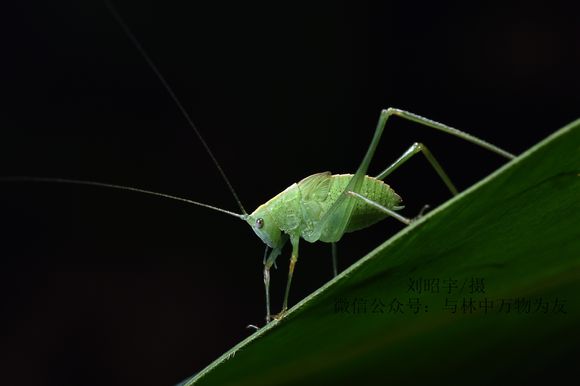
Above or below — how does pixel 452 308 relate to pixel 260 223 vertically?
below

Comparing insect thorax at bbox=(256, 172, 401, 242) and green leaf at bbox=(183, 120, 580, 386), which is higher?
insect thorax at bbox=(256, 172, 401, 242)

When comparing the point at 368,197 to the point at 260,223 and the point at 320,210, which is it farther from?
the point at 260,223

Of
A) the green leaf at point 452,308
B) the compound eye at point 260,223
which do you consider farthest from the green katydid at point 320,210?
Answer: the green leaf at point 452,308

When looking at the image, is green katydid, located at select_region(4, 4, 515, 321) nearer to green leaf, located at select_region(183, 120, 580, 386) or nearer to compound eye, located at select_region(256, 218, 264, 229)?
compound eye, located at select_region(256, 218, 264, 229)

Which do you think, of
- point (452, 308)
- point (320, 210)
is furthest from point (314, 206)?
point (452, 308)

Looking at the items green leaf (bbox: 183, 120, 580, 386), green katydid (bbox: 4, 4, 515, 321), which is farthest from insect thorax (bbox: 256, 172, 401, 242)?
green leaf (bbox: 183, 120, 580, 386)

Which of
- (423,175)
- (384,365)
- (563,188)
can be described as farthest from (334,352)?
(423,175)

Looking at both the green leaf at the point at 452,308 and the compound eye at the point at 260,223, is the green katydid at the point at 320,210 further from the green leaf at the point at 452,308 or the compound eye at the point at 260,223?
the green leaf at the point at 452,308

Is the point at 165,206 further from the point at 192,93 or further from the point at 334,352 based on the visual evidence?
the point at 334,352
